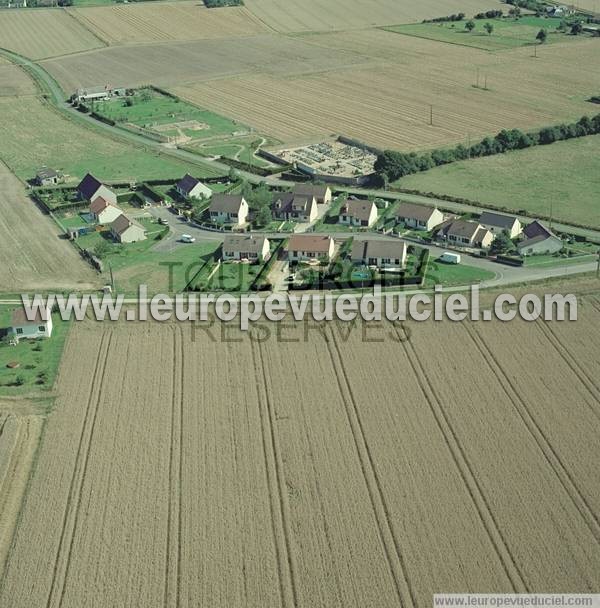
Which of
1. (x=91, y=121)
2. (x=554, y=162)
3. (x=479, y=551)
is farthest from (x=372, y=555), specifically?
(x=91, y=121)

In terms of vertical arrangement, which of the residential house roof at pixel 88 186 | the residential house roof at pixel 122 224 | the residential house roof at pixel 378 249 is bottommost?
the residential house roof at pixel 88 186

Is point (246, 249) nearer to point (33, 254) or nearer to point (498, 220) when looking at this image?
Result: point (33, 254)

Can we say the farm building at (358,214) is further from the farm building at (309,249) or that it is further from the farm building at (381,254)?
the farm building at (309,249)

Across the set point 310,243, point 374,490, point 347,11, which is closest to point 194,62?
point 347,11

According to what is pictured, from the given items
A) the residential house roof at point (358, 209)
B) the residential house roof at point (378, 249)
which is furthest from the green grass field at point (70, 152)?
the residential house roof at point (378, 249)

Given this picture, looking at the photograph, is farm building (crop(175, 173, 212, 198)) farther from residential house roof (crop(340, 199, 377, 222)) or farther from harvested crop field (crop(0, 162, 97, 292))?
residential house roof (crop(340, 199, 377, 222))

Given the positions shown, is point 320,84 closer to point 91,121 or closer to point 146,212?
point 91,121
